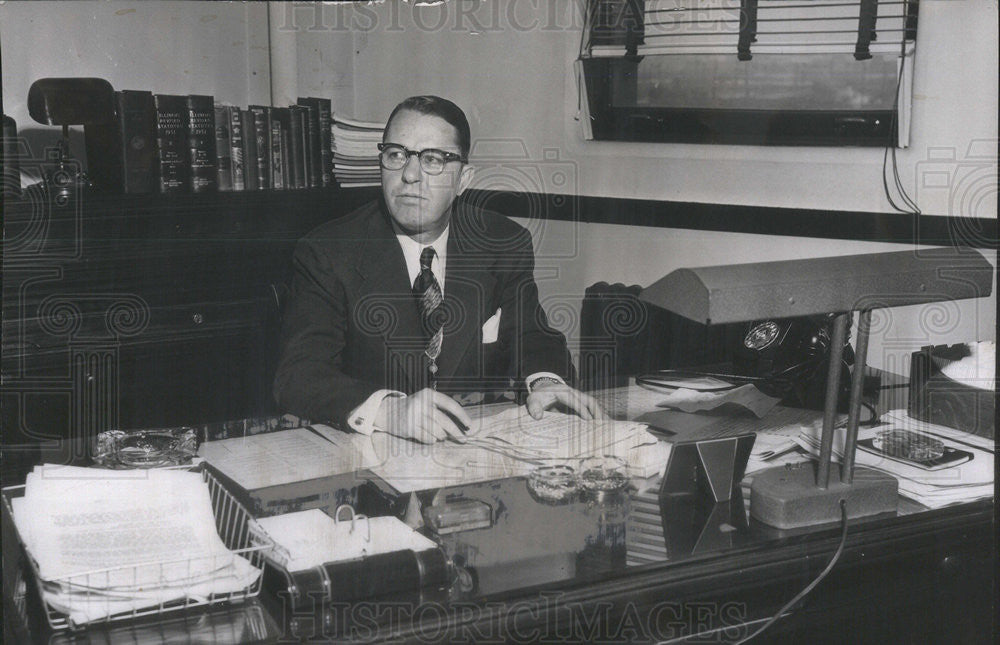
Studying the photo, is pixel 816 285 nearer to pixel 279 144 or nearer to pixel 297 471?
pixel 297 471

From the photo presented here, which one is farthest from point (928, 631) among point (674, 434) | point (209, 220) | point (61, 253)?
point (61, 253)

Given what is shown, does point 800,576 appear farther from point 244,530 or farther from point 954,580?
point 244,530

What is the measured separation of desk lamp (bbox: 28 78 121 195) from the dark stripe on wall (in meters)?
0.68

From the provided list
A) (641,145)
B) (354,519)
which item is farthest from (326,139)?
(354,519)

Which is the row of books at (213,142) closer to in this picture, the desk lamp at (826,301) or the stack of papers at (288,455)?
the stack of papers at (288,455)

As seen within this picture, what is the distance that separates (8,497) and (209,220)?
3.51 ft

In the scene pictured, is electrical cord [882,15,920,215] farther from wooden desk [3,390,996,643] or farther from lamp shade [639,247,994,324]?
wooden desk [3,390,996,643]

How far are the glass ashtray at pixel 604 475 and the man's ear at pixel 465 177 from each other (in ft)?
2.75

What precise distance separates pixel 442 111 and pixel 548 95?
0.22 metres

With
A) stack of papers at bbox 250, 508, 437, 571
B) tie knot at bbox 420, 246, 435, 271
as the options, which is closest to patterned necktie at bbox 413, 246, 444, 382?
tie knot at bbox 420, 246, 435, 271

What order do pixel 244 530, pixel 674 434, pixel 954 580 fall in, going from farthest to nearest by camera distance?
1. pixel 674 434
2. pixel 954 580
3. pixel 244 530

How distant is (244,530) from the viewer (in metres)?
0.89

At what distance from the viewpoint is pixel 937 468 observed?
3.74 feet

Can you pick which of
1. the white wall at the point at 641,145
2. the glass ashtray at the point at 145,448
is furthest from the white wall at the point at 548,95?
the glass ashtray at the point at 145,448
